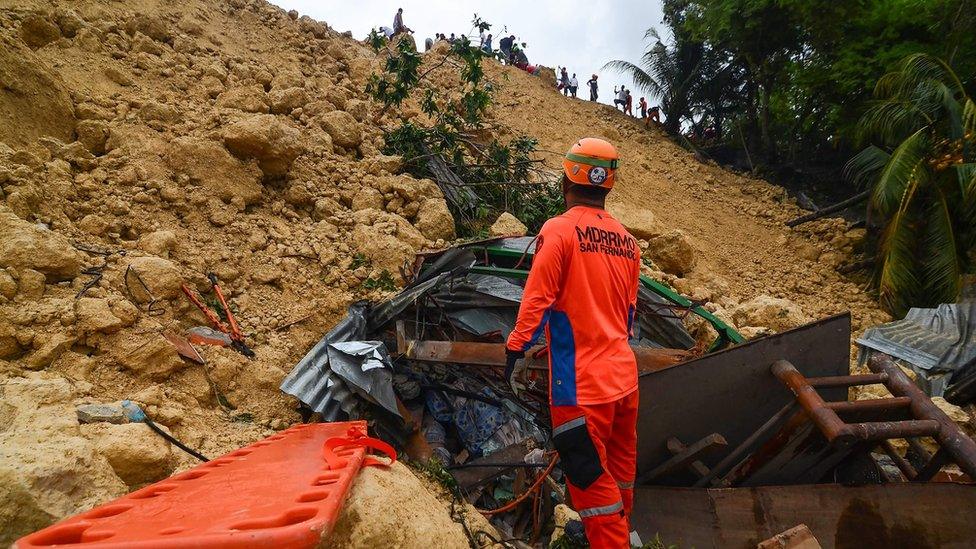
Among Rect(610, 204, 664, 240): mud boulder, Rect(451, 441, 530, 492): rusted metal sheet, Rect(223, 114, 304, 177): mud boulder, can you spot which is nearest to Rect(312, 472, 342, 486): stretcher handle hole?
Rect(451, 441, 530, 492): rusted metal sheet

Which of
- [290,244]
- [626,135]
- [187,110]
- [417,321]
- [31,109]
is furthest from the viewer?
[626,135]

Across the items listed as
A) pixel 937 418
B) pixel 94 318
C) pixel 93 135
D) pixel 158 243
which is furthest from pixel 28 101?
pixel 937 418

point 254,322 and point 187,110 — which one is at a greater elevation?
point 187,110

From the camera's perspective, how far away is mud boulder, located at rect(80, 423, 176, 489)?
6.82 ft

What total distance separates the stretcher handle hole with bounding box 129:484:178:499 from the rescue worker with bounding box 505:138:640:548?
1293mm

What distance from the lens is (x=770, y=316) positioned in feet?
18.1

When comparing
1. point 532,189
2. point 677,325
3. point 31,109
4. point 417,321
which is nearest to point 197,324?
point 417,321

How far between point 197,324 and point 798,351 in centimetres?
361

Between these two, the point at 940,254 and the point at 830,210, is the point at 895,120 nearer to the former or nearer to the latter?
the point at 940,254

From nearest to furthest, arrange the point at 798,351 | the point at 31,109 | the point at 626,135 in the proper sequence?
the point at 798,351, the point at 31,109, the point at 626,135

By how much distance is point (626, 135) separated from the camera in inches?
541

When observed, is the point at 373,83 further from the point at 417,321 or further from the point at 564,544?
the point at 564,544

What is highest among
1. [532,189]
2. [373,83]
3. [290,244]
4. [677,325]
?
[373,83]

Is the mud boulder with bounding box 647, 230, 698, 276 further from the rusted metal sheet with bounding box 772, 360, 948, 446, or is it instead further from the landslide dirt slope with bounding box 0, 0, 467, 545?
the rusted metal sheet with bounding box 772, 360, 948, 446
